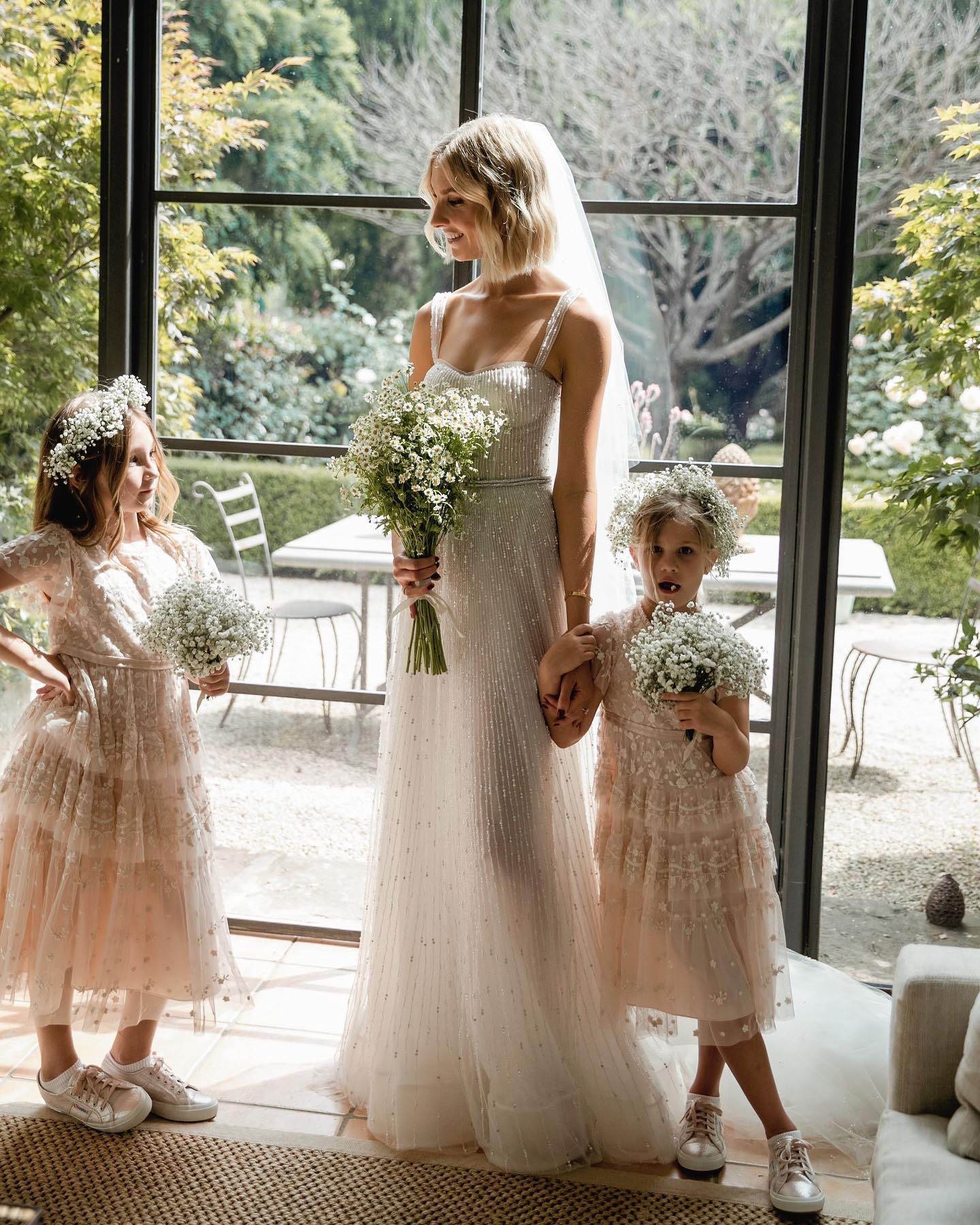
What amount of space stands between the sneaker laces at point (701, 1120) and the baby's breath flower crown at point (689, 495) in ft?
3.76

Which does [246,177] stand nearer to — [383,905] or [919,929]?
[383,905]

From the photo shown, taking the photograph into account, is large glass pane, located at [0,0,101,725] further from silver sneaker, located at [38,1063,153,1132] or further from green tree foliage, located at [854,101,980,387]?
green tree foliage, located at [854,101,980,387]

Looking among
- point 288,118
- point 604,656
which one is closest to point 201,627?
A: point 604,656

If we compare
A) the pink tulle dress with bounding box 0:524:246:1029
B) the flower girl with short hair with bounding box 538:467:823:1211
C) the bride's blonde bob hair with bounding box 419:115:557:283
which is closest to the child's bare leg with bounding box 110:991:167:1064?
the pink tulle dress with bounding box 0:524:246:1029

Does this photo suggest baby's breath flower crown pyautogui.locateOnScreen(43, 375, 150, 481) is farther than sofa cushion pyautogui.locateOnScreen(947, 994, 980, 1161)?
Yes

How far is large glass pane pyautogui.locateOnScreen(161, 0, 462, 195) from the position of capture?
10.1ft

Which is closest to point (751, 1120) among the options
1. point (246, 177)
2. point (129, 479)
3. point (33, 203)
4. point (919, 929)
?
point (919, 929)

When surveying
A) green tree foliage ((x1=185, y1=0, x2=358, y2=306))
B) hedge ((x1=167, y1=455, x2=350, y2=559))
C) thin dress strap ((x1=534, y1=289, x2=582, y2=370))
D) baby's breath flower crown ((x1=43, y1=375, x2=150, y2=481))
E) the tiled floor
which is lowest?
the tiled floor

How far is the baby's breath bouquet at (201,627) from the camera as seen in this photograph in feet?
7.80

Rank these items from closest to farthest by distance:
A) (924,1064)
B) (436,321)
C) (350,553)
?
(924,1064), (436,321), (350,553)

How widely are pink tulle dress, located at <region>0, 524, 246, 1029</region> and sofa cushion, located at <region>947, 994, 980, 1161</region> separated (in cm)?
148

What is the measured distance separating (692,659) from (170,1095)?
1495mm

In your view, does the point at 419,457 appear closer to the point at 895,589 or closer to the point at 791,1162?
the point at 895,589

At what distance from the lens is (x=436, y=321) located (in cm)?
269
